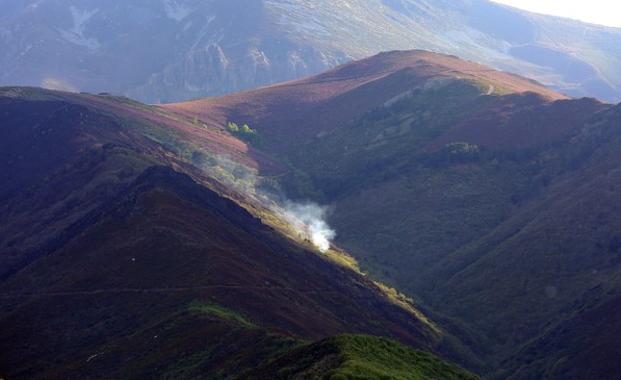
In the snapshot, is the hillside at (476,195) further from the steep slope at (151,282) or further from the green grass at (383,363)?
the green grass at (383,363)

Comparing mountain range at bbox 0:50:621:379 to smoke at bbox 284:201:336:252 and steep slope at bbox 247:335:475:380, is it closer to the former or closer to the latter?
steep slope at bbox 247:335:475:380

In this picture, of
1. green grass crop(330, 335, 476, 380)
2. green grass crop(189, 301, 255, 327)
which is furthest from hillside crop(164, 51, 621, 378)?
green grass crop(189, 301, 255, 327)

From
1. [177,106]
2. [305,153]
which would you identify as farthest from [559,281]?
[177,106]

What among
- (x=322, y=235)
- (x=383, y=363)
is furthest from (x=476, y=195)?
(x=383, y=363)

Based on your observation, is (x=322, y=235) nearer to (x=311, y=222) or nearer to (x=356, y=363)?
(x=311, y=222)

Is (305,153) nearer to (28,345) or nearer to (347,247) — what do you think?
(347,247)

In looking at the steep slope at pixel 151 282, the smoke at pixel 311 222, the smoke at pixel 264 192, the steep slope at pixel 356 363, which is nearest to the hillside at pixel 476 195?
the smoke at pixel 311 222
